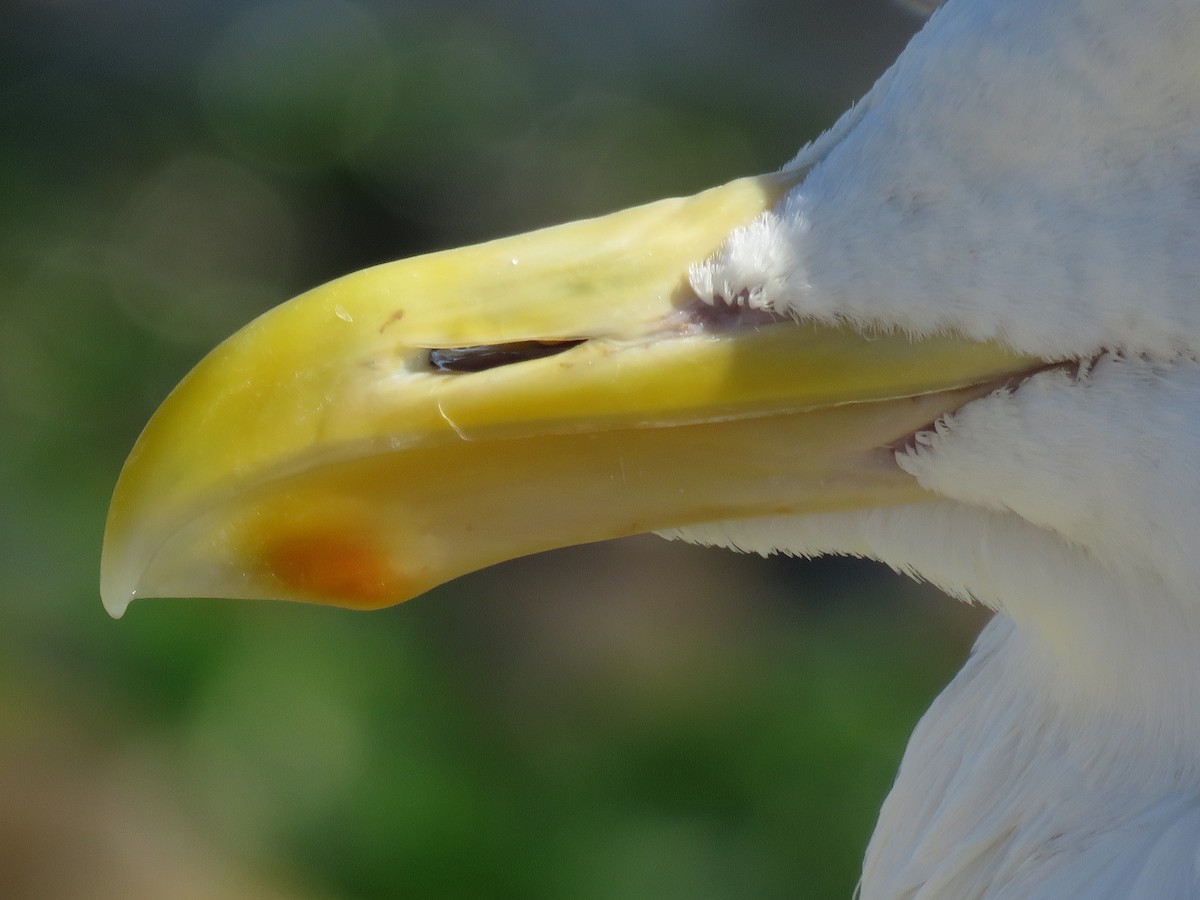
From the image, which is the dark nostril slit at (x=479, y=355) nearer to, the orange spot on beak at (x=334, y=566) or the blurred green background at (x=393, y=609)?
the orange spot on beak at (x=334, y=566)

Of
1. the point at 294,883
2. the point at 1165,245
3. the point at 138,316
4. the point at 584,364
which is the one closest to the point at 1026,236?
the point at 1165,245

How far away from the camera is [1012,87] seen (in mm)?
1232

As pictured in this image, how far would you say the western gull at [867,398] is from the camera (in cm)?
121

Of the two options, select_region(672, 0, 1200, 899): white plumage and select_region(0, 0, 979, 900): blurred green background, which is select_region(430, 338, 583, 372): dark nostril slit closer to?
select_region(672, 0, 1200, 899): white plumage

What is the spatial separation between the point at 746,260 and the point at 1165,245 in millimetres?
360

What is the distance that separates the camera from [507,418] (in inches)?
51.4

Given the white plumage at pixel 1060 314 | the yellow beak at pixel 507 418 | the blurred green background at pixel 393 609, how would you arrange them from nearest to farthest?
the white plumage at pixel 1060 314 < the yellow beak at pixel 507 418 < the blurred green background at pixel 393 609

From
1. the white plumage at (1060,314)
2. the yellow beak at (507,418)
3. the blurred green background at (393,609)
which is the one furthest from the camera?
the blurred green background at (393,609)

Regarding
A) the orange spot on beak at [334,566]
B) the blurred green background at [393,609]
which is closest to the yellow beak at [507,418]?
the orange spot on beak at [334,566]

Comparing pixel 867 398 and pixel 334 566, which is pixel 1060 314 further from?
pixel 334 566

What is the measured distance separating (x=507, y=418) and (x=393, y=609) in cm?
367

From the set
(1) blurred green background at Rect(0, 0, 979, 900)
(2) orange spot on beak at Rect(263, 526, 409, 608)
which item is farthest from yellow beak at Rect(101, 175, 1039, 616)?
(1) blurred green background at Rect(0, 0, 979, 900)

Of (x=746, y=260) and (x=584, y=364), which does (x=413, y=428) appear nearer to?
(x=584, y=364)

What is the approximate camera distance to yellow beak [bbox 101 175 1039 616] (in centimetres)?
131
